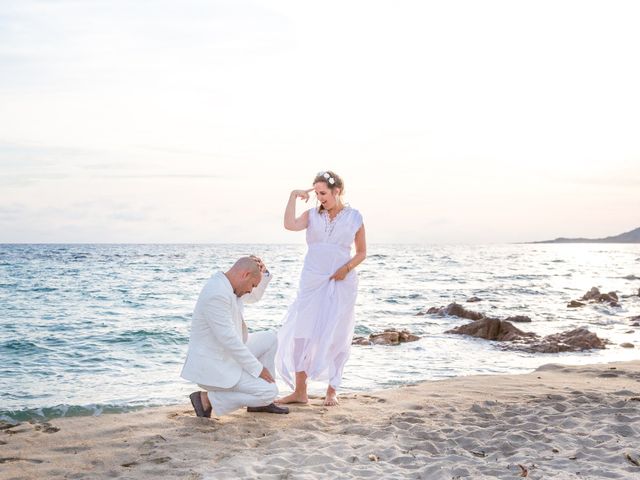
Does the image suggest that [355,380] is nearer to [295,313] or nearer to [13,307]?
[295,313]

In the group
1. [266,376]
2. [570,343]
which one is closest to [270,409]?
[266,376]

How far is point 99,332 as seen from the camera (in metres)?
14.1

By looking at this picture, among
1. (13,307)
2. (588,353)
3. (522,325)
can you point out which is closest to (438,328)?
(522,325)

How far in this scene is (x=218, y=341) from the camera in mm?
5961

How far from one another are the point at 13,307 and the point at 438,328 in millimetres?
12168

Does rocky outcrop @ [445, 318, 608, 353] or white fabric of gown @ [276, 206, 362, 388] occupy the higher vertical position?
white fabric of gown @ [276, 206, 362, 388]

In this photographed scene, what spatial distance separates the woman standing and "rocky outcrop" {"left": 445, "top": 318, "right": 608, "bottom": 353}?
6639 mm

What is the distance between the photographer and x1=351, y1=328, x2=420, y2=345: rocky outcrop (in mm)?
13078

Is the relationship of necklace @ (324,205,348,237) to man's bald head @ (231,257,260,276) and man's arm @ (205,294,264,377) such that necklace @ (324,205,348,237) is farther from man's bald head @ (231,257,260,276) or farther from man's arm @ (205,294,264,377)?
man's arm @ (205,294,264,377)

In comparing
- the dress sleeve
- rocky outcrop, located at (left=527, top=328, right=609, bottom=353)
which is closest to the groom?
the dress sleeve

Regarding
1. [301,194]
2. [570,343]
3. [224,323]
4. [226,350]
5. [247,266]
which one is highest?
[301,194]

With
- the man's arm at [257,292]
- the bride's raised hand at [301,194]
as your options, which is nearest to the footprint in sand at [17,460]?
the man's arm at [257,292]

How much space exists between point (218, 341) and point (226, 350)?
0.11 metres

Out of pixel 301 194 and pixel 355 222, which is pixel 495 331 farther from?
pixel 301 194
